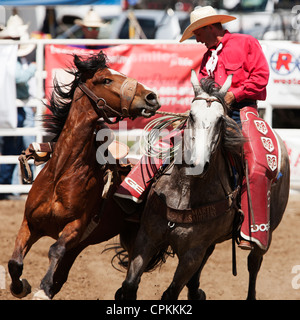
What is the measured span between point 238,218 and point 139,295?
166cm

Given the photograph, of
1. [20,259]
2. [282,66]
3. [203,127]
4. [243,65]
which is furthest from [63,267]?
[282,66]

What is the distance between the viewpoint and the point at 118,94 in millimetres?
4406

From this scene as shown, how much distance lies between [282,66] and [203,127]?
4.63 m

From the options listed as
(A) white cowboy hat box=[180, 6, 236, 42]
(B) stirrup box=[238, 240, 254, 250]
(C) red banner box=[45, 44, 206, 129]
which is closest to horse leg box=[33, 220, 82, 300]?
(B) stirrup box=[238, 240, 254, 250]

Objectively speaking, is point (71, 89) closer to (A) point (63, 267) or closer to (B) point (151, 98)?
(B) point (151, 98)

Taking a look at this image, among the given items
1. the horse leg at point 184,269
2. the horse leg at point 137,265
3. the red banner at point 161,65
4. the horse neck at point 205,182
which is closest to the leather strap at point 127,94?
the horse neck at point 205,182

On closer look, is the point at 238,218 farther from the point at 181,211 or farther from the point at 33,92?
the point at 33,92

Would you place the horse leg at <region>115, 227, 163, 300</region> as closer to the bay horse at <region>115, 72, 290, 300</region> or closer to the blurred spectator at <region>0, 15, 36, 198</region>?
the bay horse at <region>115, 72, 290, 300</region>

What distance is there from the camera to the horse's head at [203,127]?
154 inches

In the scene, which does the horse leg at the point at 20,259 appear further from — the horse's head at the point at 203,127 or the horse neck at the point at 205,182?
the horse's head at the point at 203,127

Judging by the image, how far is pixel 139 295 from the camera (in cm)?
591

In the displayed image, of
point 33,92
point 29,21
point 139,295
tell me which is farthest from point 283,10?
point 139,295

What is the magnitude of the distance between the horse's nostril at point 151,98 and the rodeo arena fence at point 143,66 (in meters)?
3.66

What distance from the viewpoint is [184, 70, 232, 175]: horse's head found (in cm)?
391
